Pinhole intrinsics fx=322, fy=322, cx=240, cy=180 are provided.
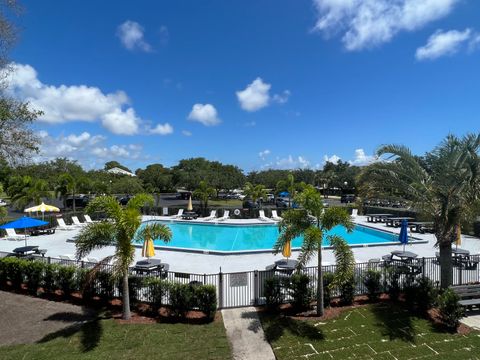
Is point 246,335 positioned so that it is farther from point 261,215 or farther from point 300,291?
point 261,215

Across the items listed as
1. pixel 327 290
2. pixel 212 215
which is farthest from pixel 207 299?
pixel 212 215

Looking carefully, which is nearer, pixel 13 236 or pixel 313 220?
pixel 313 220

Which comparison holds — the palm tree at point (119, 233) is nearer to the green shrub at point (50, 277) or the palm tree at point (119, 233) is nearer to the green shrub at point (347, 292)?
the green shrub at point (50, 277)

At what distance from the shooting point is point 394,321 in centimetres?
947

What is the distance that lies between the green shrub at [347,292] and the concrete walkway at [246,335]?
9.76 ft

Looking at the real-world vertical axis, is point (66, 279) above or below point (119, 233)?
below

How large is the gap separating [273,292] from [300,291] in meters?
0.86

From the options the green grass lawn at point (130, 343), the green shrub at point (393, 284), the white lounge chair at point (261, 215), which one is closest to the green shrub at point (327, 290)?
the green shrub at point (393, 284)

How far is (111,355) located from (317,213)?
21.8 feet

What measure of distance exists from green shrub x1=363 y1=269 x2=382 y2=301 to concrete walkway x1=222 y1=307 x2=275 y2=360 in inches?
160

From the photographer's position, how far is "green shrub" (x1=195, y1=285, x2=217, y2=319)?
380 inches

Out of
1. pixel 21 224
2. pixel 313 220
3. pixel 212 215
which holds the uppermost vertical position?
pixel 313 220

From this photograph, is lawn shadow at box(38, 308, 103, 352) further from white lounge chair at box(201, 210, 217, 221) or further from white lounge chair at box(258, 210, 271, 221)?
white lounge chair at box(258, 210, 271, 221)

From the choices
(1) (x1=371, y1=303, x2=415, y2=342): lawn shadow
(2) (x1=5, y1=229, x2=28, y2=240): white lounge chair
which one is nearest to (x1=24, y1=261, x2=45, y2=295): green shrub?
(1) (x1=371, y1=303, x2=415, y2=342): lawn shadow
